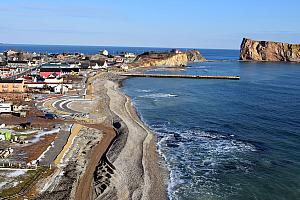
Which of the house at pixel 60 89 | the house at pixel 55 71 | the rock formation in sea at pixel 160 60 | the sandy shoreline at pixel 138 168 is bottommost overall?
the sandy shoreline at pixel 138 168

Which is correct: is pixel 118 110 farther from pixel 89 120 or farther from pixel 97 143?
pixel 97 143

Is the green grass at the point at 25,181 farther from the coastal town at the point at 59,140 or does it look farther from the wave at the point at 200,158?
the wave at the point at 200,158

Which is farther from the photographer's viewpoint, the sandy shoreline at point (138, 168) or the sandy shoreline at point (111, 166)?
the sandy shoreline at point (138, 168)

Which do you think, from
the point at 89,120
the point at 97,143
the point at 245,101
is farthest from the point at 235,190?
the point at 245,101

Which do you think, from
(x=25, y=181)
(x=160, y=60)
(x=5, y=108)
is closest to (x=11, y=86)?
(x=5, y=108)

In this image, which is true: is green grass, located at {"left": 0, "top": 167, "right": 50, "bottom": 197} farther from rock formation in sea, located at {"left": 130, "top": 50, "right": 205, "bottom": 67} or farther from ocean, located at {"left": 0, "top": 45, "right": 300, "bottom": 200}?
rock formation in sea, located at {"left": 130, "top": 50, "right": 205, "bottom": 67}

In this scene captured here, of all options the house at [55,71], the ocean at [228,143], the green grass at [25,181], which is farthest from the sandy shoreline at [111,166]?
the house at [55,71]

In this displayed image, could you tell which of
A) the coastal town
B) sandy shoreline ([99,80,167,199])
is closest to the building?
the coastal town
